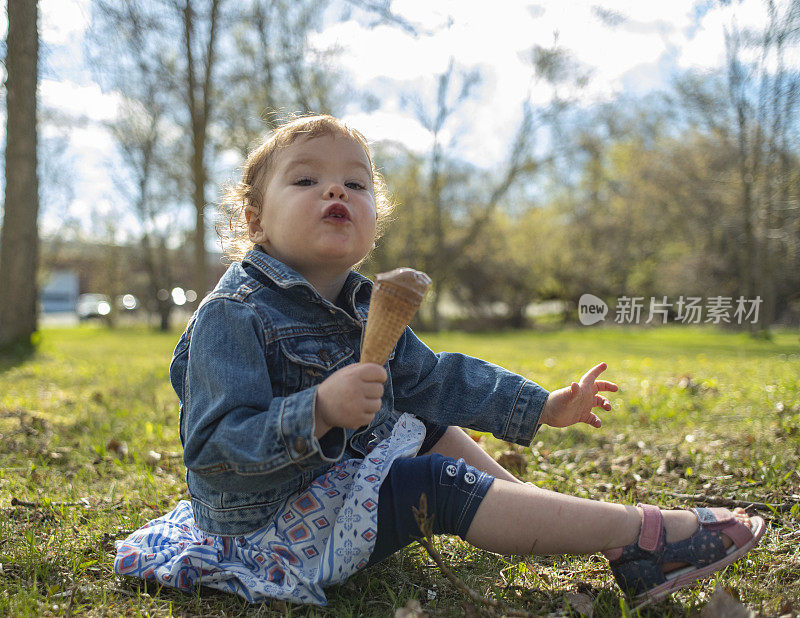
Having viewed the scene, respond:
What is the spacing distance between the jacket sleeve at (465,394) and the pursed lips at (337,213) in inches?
19.3

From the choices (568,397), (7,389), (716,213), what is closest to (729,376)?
(568,397)

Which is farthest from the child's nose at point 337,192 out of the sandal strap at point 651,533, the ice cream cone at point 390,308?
the sandal strap at point 651,533

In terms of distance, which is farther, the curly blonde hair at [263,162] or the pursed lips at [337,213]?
the curly blonde hair at [263,162]

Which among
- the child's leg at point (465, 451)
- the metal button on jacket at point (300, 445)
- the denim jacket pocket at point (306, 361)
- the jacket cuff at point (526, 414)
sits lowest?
the child's leg at point (465, 451)

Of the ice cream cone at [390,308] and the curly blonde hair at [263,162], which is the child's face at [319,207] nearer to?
the curly blonde hair at [263,162]

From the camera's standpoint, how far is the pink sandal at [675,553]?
1557 mm

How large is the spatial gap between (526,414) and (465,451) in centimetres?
25

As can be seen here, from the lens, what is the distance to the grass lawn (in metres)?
1.67

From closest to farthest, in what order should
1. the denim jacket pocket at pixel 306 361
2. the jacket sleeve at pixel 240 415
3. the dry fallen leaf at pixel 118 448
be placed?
the jacket sleeve at pixel 240 415 → the denim jacket pocket at pixel 306 361 → the dry fallen leaf at pixel 118 448

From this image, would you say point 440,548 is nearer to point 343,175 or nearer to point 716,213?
point 343,175

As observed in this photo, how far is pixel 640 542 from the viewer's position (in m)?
1.57

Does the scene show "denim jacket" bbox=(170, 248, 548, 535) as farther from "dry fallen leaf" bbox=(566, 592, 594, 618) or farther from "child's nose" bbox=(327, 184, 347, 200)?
"dry fallen leaf" bbox=(566, 592, 594, 618)

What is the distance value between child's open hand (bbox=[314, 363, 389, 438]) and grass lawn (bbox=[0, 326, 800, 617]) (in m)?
0.53

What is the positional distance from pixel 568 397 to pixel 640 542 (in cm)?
53
